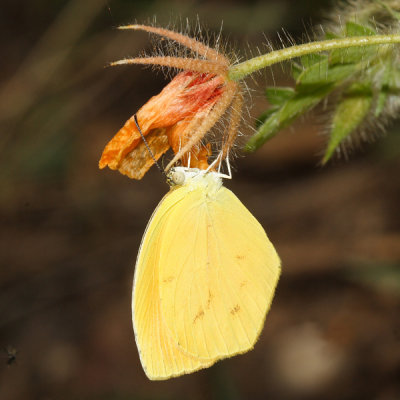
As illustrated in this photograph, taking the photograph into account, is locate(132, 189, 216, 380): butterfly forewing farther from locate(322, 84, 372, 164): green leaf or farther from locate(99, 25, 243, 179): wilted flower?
locate(322, 84, 372, 164): green leaf

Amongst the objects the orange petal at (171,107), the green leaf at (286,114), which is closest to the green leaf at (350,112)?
the green leaf at (286,114)

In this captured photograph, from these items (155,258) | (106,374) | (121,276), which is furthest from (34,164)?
(155,258)

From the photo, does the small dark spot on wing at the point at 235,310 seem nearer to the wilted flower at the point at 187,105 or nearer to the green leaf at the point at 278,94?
the wilted flower at the point at 187,105

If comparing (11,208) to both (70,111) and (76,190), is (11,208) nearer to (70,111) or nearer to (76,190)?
(76,190)

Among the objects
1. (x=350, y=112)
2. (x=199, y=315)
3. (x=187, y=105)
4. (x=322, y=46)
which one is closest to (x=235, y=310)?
(x=199, y=315)

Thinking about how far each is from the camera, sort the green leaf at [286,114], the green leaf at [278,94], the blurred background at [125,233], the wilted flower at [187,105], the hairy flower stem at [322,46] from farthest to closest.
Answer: the blurred background at [125,233], the green leaf at [278,94], the green leaf at [286,114], the wilted flower at [187,105], the hairy flower stem at [322,46]
